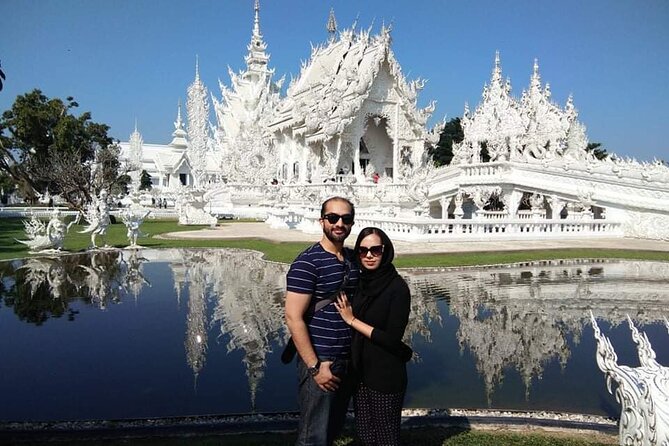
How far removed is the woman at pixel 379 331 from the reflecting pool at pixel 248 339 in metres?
1.66

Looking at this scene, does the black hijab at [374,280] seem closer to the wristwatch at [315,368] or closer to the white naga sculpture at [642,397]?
the wristwatch at [315,368]

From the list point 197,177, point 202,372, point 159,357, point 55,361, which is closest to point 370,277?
point 202,372

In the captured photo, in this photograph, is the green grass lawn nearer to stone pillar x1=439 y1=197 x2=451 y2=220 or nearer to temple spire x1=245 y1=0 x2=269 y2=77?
stone pillar x1=439 y1=197 x2=451 y2=220

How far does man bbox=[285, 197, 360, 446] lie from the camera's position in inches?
96.5

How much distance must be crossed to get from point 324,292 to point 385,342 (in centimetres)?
38

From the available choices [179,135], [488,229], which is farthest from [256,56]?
[488,229]

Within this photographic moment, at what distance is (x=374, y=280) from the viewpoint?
250cm

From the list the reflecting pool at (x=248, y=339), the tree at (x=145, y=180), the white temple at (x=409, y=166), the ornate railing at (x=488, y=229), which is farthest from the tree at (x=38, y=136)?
the reflecting pool at (x=248, y=339)

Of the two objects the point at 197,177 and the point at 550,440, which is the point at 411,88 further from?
the point at 550,440

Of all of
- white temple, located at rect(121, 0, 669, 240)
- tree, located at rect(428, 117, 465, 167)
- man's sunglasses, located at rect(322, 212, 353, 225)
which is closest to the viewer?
man's sunglasses, located at rect(322, 212, 353, 225)

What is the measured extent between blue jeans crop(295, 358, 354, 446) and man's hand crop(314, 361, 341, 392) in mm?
30

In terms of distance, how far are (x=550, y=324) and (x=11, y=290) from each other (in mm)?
8424

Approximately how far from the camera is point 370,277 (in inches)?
98.7

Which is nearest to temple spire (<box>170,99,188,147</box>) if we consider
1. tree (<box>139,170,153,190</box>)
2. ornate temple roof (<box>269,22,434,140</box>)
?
tree (<box>139,170,153,190</box>)
